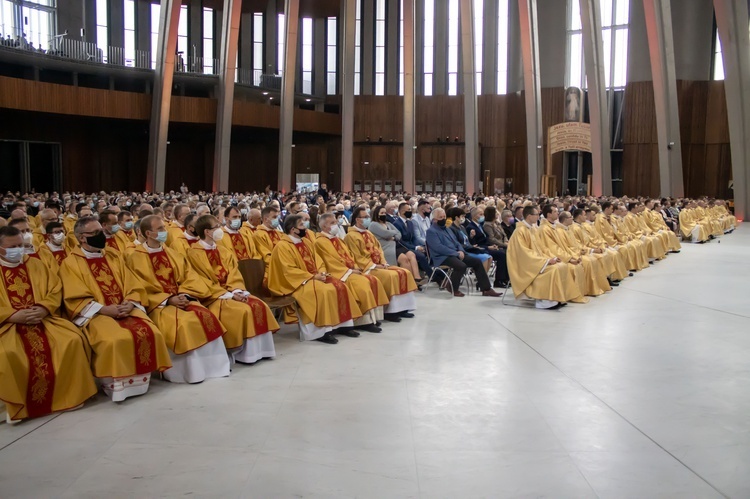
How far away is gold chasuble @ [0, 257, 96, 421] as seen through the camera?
16.2 ft

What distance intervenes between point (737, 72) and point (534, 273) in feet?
64.3

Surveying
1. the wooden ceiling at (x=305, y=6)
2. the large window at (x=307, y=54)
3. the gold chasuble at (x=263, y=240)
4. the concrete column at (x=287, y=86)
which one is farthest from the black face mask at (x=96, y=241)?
the large window at (x=307, y=54)

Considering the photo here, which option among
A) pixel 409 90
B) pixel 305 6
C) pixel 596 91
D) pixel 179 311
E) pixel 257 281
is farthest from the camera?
pixel 305 6

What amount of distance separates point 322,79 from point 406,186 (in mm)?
11636

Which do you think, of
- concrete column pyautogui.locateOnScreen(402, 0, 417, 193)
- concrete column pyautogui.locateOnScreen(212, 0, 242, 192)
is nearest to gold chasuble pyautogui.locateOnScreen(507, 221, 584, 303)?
concrete column pyautogui.locateOnScreen(402, 0, 417, 193)

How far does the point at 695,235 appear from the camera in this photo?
2164 cm

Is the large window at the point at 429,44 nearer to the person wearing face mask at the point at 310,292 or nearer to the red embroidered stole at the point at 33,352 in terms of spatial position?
the person wearing face mask at the point at 310,292

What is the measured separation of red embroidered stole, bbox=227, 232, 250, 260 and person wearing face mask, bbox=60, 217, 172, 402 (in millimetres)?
2504

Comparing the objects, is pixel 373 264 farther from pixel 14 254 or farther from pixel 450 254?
pixel 14 254

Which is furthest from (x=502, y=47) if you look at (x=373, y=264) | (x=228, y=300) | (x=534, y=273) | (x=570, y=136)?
(x=228, y=300)

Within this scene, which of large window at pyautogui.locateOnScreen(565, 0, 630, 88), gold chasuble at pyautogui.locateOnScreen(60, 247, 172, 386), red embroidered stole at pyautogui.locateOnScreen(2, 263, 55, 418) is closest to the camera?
red embroidered stole at pyautogui.locateOnScreen(2, 263, 55, 418)

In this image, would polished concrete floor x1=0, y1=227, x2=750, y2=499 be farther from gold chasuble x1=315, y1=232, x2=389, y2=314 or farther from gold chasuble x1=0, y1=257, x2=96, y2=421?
gold chasuble x1=315, y1=232, x2=389, y2=314

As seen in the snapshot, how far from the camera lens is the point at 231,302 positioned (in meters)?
6.62

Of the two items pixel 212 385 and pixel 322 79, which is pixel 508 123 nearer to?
pixel 322 79
